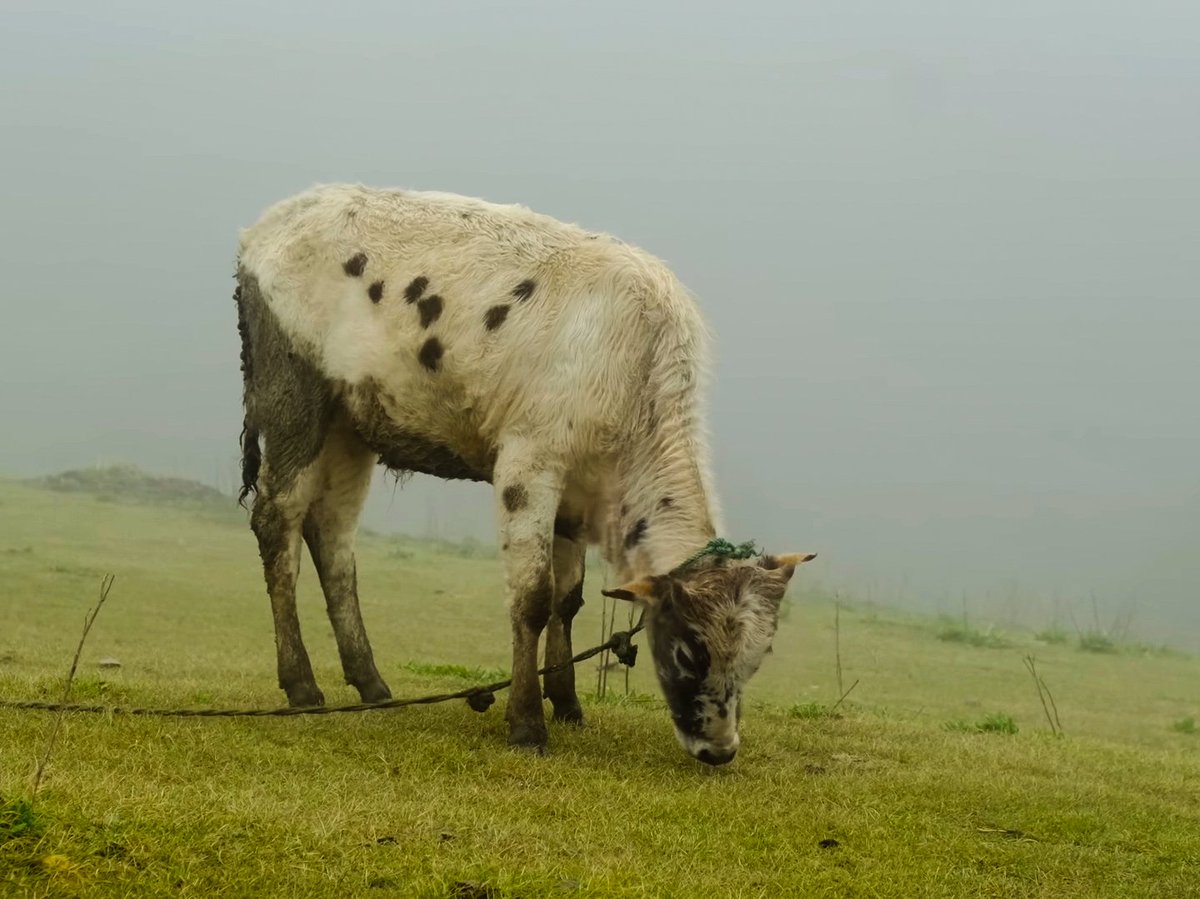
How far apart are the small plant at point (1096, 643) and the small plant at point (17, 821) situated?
765 inches

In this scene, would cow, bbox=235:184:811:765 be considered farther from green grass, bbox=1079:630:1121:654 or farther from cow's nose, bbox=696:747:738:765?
green grass, bbox=1079:630:1121:654

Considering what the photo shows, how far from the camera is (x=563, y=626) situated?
805cm

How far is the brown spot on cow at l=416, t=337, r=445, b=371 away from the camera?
765 centimetres

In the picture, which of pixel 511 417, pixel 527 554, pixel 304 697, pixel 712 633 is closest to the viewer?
pixel 712 633

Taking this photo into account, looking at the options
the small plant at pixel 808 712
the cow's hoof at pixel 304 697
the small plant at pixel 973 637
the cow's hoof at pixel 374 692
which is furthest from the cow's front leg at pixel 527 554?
the small plant at pixel 973 637

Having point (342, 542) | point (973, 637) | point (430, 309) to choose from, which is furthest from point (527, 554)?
point (973, 637)

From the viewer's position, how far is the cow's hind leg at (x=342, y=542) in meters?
8.64

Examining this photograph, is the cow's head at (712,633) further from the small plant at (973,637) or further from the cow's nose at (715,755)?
the small plant at (973,637)

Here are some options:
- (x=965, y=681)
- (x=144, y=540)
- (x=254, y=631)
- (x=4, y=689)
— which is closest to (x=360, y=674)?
(x=4, y=689)

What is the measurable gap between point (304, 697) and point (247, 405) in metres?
2.22

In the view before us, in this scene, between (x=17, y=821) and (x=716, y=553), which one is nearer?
(x=17, y=821)

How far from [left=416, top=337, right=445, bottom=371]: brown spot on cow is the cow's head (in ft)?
6.81

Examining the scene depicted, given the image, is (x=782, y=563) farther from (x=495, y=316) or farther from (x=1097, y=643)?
(x=1097, y=643)

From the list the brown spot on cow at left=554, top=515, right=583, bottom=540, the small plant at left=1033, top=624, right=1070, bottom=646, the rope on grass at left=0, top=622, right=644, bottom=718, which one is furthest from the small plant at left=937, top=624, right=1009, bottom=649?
the rope on grass at left=0, top=622, right=644, bottom=718
